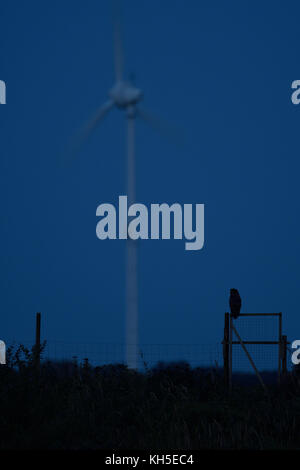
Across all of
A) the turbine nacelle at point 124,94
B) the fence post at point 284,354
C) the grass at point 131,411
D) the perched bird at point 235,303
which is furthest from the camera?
the turbine nacelle at point 124,94

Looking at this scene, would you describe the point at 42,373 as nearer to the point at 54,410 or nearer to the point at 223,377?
the point at 54,410

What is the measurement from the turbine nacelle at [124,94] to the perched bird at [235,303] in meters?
10.9

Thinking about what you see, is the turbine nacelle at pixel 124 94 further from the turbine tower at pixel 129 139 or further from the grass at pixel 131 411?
the grass at pixel 131 411

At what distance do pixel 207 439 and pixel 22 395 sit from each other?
4.07 meters

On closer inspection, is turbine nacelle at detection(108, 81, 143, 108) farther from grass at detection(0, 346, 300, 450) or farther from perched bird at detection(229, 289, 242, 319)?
grass at detection(0, 346, 300, 450)

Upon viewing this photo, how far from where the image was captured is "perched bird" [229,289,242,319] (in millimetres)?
26031

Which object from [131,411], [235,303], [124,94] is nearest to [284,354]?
[235,303]

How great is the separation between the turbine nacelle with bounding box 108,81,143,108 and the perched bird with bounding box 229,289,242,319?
10907mm

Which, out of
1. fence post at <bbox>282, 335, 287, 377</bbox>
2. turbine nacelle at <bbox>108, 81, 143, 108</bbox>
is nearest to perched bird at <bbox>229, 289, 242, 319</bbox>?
fence post at <bbox>282, 335, 287, 377</bbox>

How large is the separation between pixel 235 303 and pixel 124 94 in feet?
38.1

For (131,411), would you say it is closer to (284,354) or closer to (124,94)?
(284,354)

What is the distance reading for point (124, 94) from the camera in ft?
111

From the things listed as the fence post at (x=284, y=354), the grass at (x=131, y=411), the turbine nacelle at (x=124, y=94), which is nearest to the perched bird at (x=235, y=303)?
the fence post at (x=284, y=354)

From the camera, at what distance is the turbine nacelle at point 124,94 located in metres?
33.8
